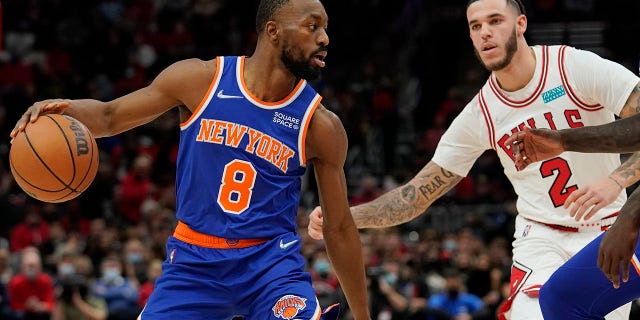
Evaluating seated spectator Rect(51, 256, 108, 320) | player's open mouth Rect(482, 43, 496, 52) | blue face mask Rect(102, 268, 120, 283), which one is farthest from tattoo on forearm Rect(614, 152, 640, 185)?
blue face mask Rect(102, 268, 120, 283)

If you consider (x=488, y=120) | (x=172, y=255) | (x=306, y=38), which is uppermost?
(x=306, y=38)

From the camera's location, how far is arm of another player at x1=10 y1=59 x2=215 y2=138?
548cm

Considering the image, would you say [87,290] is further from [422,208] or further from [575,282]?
[575,282]

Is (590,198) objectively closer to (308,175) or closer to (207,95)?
(207,95)

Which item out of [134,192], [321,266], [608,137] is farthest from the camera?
[134,192]

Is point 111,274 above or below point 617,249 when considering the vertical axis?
below

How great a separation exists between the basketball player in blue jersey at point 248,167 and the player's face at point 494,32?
118 centimetres

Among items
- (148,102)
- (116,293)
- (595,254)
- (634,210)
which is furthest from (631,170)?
(116,293)

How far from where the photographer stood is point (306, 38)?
5.51 metres

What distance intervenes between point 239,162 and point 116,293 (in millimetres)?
7905

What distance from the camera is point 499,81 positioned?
631 centimetres

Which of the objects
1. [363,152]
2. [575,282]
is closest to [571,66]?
[575,282]

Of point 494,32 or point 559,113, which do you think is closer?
point 559,113

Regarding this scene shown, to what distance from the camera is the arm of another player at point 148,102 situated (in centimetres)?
548
